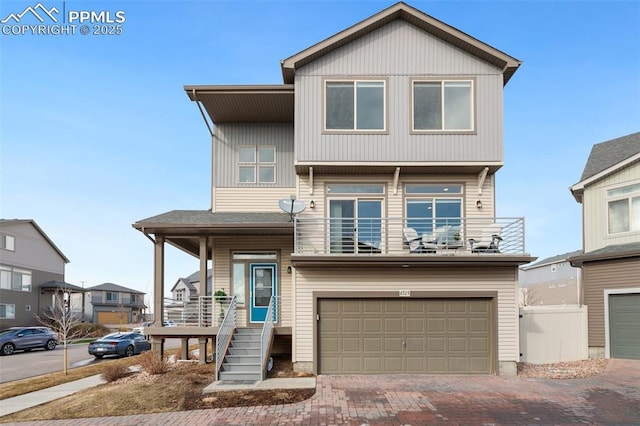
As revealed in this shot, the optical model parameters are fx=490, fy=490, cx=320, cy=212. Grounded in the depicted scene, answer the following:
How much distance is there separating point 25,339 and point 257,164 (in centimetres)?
1959

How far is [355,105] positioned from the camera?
1493 centimetres

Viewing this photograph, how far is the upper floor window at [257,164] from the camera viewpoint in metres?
17.5

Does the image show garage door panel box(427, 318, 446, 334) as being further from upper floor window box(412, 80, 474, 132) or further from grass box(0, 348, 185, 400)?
grass box(0, 348, 185, 400)

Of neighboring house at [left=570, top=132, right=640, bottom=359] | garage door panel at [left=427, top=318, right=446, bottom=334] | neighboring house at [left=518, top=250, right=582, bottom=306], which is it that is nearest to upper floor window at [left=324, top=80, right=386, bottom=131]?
garage door panel at [left=427, top=318, right=446, bottom=334]

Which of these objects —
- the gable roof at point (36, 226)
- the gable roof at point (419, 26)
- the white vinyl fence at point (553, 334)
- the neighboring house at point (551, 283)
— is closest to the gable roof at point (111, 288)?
the gable roof at point (36, 226)

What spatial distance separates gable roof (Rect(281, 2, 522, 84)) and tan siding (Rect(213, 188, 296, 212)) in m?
4.26

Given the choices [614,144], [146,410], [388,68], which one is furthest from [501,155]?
→ [146,410]

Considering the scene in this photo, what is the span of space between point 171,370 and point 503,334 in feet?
31.9

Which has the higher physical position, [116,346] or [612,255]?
[612,255]

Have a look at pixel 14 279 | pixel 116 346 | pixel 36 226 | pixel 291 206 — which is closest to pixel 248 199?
pixel 291 206

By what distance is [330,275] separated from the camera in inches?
560

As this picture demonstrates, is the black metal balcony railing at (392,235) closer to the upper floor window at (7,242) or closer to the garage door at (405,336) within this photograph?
the garage door at (405,336)

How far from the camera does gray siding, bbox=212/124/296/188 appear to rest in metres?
17.4

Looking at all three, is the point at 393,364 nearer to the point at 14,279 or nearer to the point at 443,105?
the point at 443,105
